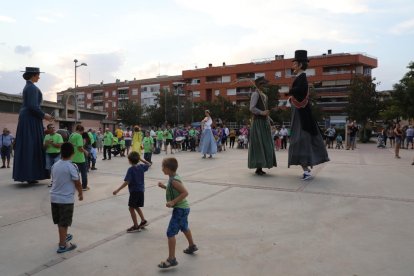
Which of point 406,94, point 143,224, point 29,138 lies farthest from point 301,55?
point 406,94

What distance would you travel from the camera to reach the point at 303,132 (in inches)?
Result: 324

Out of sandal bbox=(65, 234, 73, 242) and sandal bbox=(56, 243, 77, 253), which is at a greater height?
sandal bbox=(65, 234, 73, 242)

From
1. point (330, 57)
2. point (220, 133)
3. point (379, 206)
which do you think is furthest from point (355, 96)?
point (379, 206)

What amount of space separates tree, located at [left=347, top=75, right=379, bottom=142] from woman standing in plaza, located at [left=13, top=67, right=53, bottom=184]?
35796mm

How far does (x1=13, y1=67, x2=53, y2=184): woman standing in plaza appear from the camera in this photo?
27.1 feet

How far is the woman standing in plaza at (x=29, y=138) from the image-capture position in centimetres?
826

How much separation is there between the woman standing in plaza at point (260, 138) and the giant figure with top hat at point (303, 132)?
2.25 ft

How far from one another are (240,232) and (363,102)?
124ft

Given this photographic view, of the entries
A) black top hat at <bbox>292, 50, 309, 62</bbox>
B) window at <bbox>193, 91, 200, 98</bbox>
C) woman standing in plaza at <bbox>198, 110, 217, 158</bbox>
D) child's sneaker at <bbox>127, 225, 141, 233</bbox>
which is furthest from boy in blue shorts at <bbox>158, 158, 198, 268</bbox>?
window at <bbox>193, 91, 200, 98</bbox>

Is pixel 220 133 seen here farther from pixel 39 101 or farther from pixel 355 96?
pixel 355 96

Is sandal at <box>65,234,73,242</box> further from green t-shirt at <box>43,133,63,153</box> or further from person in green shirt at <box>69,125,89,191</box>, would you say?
green t-shirt at <box>43,133,63,153</box>

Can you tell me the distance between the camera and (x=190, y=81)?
Answer: 283 feet

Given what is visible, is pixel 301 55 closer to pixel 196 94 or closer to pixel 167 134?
pixel 167 134

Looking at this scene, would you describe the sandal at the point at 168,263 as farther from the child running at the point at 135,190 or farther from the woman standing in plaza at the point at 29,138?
the woman standing in plaza at the point at 29,138
